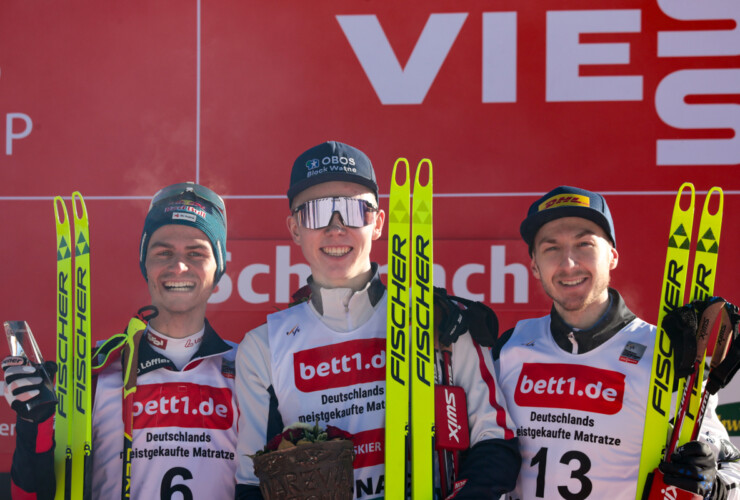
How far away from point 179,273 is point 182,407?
469 mm

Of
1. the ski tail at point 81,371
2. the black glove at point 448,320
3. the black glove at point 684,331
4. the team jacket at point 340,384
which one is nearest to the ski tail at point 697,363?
the black glove at point 684,331

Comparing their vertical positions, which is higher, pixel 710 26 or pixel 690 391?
pixel 710 26

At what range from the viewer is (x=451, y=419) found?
2213 mm

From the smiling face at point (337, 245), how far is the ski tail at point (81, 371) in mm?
875

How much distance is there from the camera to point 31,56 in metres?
3.16

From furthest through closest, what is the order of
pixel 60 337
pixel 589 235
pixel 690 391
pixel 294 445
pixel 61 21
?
pixel 61 21 → pixel 60 337 → pixel 589 235 → pixel 690 391 → pixel 294 445

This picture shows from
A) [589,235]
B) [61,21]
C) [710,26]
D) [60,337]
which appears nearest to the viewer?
[589,235]

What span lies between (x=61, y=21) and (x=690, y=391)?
2.92 meters

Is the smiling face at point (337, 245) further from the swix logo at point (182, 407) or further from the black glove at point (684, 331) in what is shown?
the black glove at point (684, 331)

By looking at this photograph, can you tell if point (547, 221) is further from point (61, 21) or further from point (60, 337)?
point (61, 21)

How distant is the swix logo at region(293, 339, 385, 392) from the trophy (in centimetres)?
82

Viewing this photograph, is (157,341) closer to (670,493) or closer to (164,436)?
(164,436)

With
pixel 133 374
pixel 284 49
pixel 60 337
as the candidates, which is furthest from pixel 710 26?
pixel 60 337

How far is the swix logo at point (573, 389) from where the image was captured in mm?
2336
